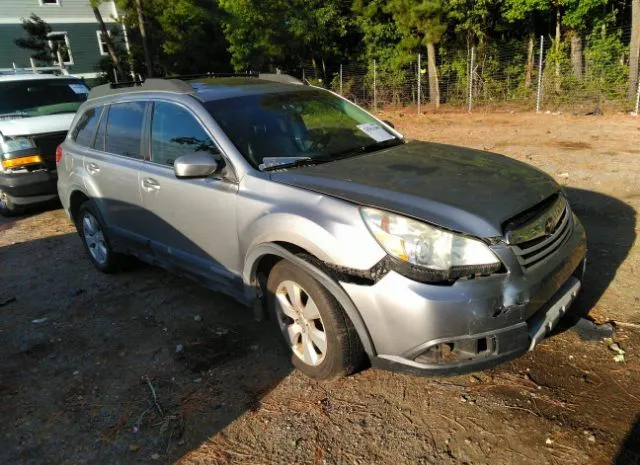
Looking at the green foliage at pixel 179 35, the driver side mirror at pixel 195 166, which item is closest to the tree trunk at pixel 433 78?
the green foliage at pixel 179 35

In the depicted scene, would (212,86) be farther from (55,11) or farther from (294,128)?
(55,11)

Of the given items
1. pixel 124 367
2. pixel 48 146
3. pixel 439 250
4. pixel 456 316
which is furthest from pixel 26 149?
pixel 456 316

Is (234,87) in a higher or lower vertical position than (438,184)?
higher

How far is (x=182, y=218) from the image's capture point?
385 cm

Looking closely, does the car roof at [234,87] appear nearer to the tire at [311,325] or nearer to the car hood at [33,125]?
the tire at [311,325]

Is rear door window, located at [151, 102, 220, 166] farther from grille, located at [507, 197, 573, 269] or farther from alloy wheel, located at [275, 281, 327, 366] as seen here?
grille, located at [507, 197, 573, 269]

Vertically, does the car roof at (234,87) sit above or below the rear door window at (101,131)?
above

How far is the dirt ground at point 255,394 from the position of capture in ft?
8.64

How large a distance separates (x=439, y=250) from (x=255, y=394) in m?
1.43

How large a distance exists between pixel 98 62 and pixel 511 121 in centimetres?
2405

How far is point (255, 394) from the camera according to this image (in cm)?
314

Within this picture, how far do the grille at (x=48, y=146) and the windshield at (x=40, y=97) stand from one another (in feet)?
3.13

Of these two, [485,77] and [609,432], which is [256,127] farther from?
[485,77]

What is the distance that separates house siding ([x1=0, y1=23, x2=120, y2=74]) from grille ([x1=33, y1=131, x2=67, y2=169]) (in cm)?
2383
